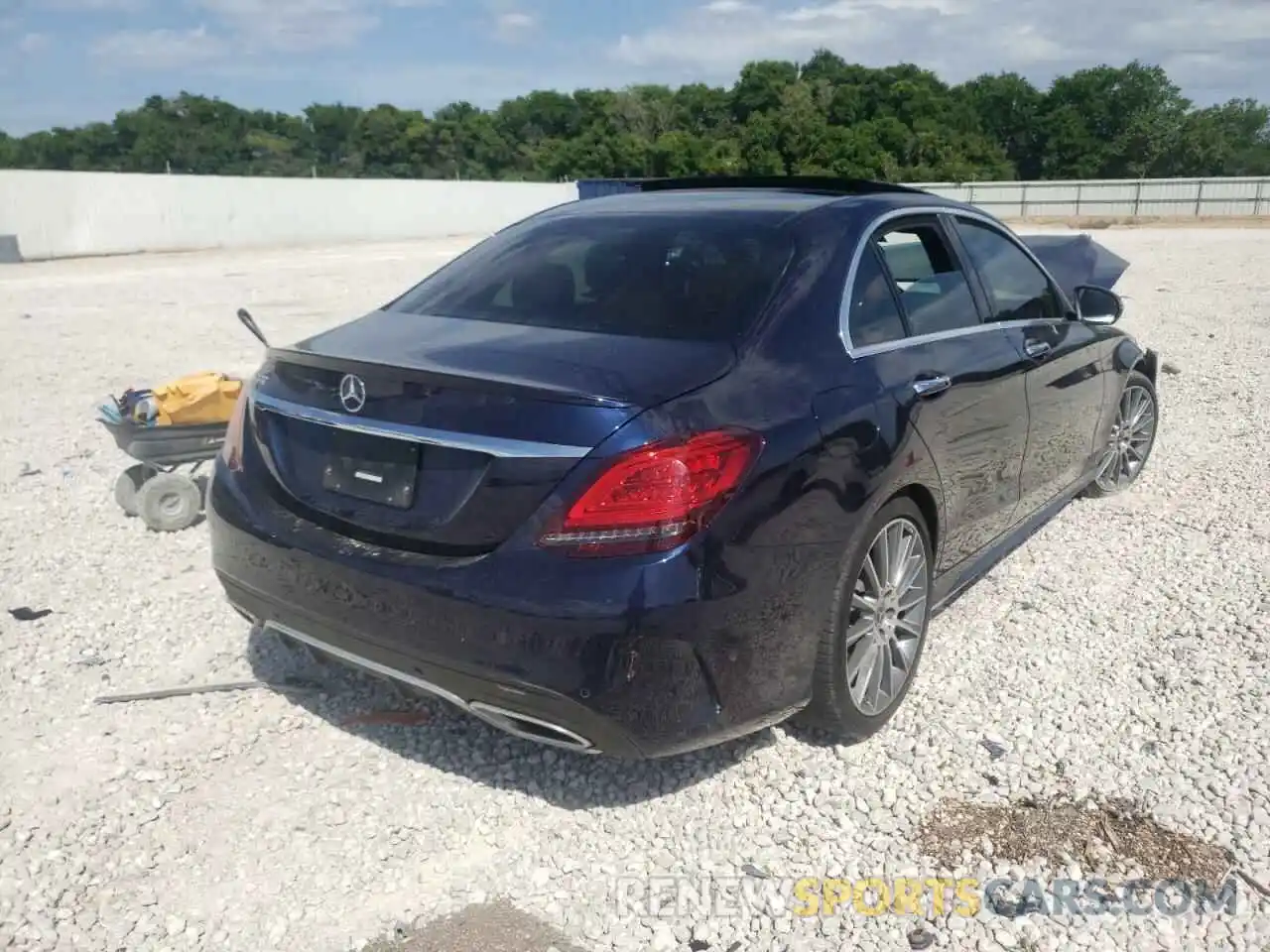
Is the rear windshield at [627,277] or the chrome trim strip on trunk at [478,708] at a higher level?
the rear windshield at [627,277]

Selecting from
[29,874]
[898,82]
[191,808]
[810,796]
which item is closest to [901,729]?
[810,796]

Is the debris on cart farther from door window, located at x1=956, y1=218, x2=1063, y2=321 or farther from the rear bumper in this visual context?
door window, located at x1=956, y1=218, x2=1063, y2=321

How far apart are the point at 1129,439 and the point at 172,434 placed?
16.5ft

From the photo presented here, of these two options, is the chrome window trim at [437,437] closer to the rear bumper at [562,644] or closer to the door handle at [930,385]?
the rear bumper at [562,644]

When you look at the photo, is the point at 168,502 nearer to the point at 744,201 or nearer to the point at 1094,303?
the point at 744,201

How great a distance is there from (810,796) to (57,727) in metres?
2.45

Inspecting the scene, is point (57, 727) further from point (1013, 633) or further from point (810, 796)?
point (1013, 633)

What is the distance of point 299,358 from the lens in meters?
3.10

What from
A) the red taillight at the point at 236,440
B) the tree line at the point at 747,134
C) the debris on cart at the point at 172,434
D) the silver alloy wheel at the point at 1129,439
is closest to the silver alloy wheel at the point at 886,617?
the red taillight at the point at 236,440

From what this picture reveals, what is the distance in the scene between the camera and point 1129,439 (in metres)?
5.89

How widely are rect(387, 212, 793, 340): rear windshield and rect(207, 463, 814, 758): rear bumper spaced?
0.84 metres

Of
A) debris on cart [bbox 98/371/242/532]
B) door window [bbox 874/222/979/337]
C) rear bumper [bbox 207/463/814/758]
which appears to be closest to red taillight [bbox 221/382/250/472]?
rear bumper [bbox 207/463/814/758]

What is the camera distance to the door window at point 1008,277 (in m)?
4.26

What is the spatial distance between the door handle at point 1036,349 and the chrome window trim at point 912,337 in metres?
0.08
